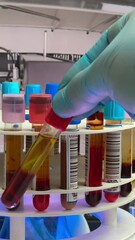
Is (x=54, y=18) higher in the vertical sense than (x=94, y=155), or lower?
higher

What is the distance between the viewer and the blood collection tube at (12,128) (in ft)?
2.52

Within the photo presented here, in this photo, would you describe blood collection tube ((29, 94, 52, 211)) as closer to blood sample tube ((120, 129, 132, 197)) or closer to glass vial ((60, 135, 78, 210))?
glass vial ((60, 135, 78, 210))

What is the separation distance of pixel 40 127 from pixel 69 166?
10cm

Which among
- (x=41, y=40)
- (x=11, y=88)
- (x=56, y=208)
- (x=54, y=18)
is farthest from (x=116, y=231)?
(x=41, y=40)

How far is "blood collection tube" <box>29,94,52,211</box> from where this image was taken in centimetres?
75

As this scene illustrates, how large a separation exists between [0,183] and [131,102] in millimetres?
416

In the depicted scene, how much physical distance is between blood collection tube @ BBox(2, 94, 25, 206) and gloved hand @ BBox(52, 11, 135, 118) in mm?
145

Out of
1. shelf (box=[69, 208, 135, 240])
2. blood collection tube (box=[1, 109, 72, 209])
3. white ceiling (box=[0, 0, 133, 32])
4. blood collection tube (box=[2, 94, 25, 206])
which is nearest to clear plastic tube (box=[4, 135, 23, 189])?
blood collection tube (box=[2, 94, 25, 206])

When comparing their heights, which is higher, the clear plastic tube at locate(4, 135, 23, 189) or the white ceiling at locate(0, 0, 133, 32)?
the white ceiling at locate(0, 0, 133, 32)

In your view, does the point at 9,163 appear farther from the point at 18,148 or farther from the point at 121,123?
the point at 121,123

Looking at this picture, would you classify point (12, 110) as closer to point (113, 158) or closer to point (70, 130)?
point (70, 130)

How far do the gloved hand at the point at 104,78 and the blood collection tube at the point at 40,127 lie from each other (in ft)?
0.32

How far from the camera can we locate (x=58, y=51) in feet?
8.46

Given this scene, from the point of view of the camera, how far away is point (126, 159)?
88 cm
